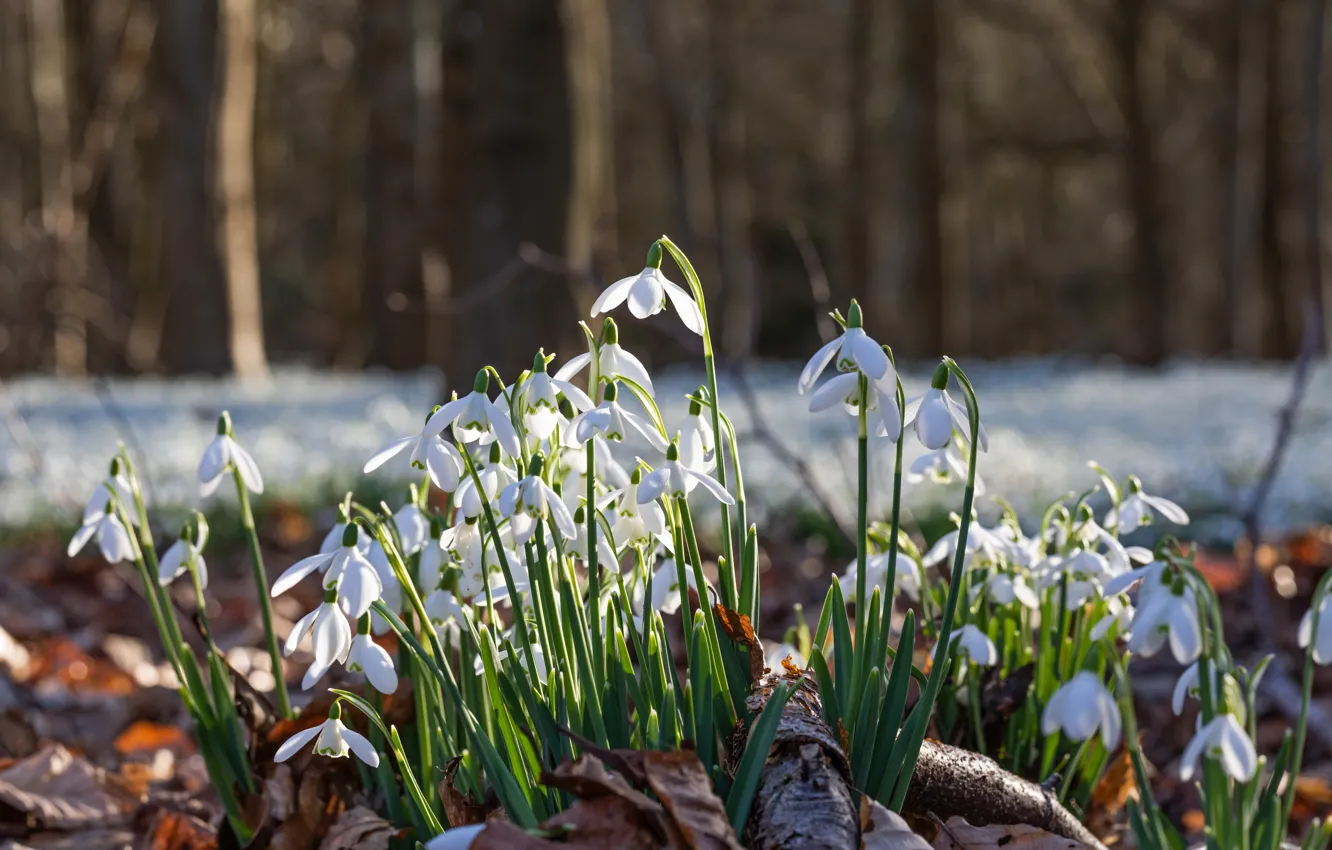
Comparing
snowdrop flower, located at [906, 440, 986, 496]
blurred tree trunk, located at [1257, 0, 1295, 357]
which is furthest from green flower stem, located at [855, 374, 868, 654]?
blurred tree trunk, located at [1257, 0, 1295, 357]

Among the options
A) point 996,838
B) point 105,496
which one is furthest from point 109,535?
point 996,838

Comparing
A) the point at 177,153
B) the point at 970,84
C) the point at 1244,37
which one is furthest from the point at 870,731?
the point at 970,84

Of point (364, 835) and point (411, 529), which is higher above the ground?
point (411, 529)

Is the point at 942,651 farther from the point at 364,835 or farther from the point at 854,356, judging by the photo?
the point at 364,835

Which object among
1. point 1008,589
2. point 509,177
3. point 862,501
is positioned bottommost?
point 1008,589

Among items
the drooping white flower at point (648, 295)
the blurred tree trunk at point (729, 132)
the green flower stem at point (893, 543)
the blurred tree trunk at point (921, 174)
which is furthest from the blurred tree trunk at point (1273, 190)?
the drooping white flower at point (648, 295)

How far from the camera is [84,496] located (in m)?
6.25

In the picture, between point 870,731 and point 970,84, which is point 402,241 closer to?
point 970,84

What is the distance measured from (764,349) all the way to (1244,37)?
37.0ft

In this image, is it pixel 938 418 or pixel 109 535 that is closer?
pixel 938 418

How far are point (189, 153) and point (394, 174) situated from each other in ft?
10.2

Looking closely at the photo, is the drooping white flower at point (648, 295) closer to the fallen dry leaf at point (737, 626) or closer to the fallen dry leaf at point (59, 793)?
the fallen dry leaf at point (737, 626)

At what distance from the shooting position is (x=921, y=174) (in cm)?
1370

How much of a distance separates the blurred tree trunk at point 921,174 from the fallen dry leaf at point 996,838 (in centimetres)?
1205
